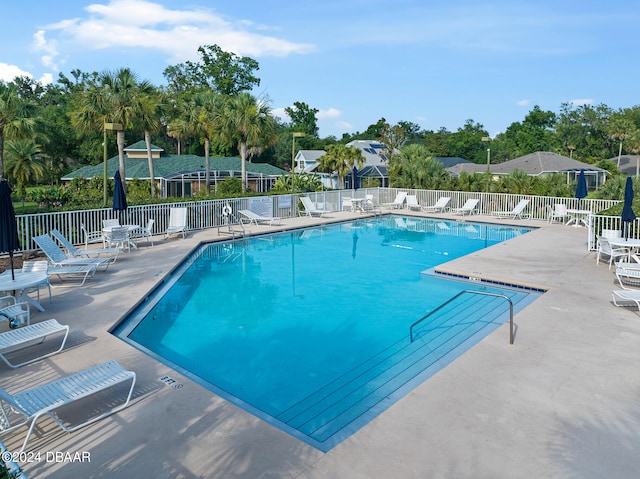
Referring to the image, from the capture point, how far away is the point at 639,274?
27.9ft

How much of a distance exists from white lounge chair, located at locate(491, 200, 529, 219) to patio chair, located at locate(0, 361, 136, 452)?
663 inches

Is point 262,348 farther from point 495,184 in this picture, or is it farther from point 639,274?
point 495,184

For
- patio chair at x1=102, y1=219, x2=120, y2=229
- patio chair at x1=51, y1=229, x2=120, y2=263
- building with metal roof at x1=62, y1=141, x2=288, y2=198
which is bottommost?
patio chair at x1=51, y1=229, x2=120, y2=263

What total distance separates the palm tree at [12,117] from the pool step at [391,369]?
61.4ft

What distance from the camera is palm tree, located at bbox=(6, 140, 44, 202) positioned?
3325 cm

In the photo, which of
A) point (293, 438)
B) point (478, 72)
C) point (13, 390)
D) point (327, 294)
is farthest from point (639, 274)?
point (478, 72)

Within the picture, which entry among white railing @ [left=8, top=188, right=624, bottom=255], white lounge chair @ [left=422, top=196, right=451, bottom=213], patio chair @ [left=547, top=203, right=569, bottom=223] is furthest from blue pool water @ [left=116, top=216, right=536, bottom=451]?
white lounge chair @ [left=422, top=196, right=451, bottom=213]

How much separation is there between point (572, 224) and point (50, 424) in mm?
17410

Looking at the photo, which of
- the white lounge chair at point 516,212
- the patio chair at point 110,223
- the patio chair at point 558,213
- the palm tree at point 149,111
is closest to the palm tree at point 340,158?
the palm tree at point 149,111

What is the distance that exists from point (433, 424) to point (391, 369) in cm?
192

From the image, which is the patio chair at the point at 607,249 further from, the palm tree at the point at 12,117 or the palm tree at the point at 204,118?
the palm tree at the point at 12,117

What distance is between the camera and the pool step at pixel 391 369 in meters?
5.11

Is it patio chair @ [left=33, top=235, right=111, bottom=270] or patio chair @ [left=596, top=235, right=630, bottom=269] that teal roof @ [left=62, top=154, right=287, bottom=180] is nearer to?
patio chair @ [left=33, top=235, right=111, bottom=270]

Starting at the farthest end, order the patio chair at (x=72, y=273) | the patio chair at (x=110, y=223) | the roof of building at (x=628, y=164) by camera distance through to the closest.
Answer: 1. the roof of building at (x=628, y=164)
2. the patio chair at (x=110, y=223)
3. the patio chair at (x=72, y=273)
